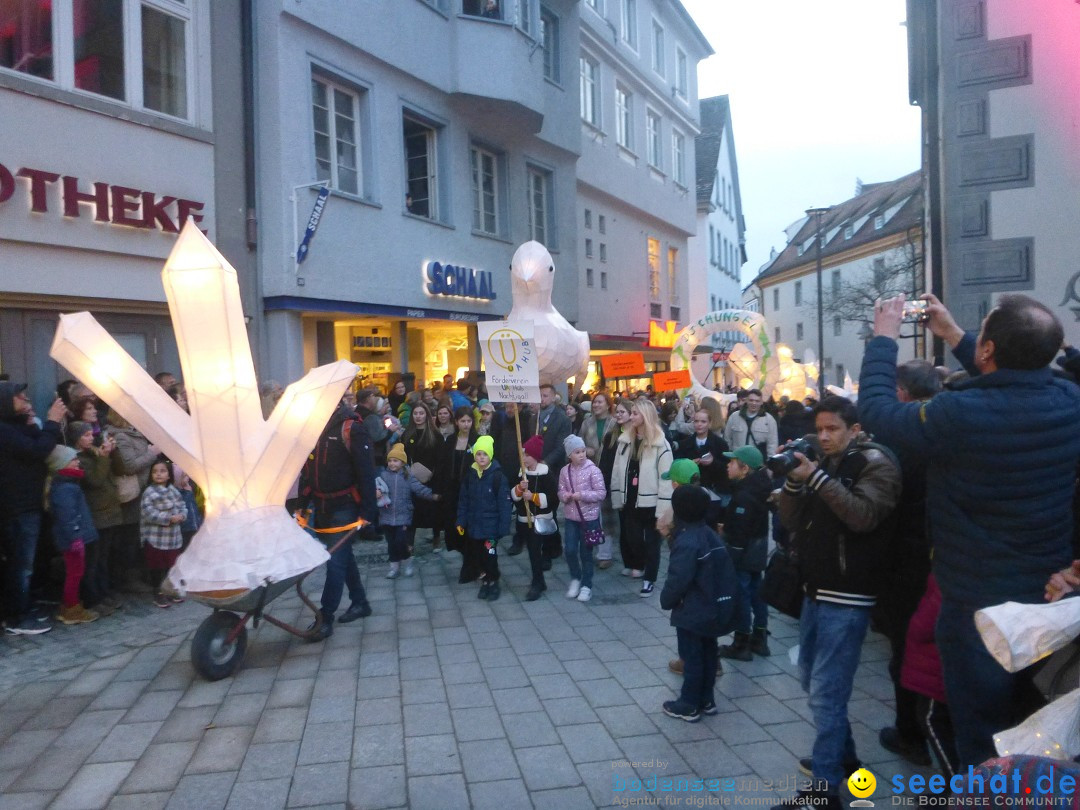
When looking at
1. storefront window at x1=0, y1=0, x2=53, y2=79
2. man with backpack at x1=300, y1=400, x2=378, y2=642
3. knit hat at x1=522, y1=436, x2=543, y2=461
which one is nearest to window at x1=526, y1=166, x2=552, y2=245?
storefront window at x1=0, y1=0, x2=53, y2=79

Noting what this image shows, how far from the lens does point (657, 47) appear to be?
26625mm

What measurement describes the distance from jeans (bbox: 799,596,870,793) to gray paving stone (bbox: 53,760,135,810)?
3293mm

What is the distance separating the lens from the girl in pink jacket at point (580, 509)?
23.3ft

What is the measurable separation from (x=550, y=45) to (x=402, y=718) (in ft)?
56.0

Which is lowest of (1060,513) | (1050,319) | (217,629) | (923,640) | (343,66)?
(217,629)

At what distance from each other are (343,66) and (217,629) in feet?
31.8

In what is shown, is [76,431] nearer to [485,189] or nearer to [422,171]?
[422,171]

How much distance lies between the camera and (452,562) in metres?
8.62

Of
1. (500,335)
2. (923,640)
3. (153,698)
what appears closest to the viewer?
(923,640)

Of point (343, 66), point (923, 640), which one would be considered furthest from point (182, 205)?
point (923, 640)

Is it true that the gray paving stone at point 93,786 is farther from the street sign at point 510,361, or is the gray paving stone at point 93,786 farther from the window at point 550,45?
the window at point 550,45

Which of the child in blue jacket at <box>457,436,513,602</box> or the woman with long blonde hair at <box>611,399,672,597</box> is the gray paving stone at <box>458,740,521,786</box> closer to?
the child in blue jacket at <box>457,436,513,602</box>

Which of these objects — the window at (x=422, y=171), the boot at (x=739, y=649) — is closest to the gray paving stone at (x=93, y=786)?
the boot at (x=739, y=649)

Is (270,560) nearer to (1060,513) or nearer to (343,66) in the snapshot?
(1060,513)
